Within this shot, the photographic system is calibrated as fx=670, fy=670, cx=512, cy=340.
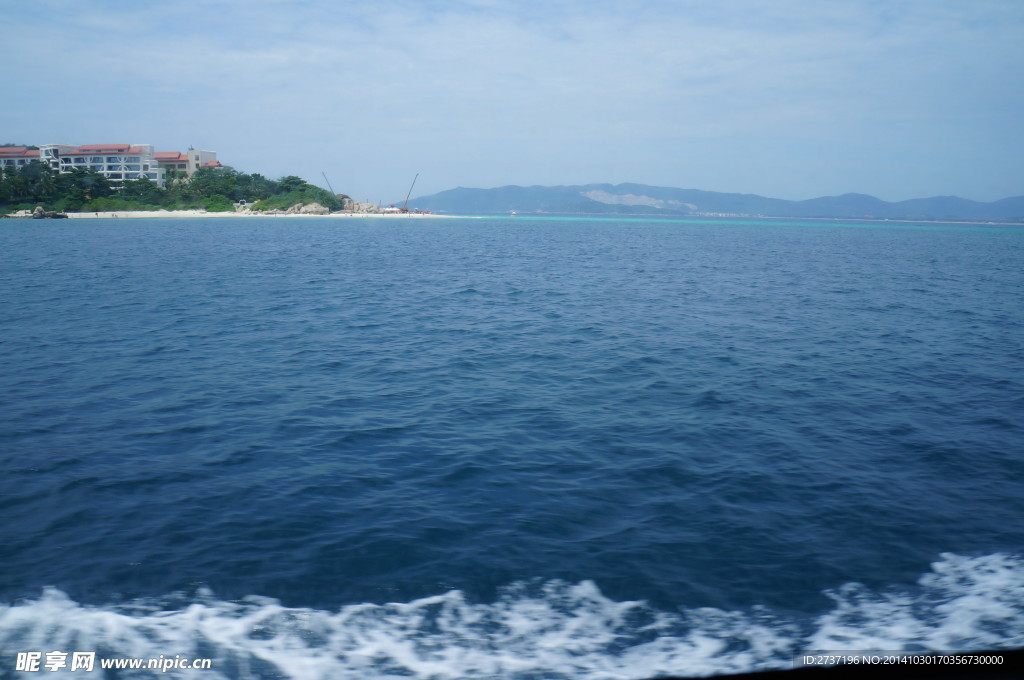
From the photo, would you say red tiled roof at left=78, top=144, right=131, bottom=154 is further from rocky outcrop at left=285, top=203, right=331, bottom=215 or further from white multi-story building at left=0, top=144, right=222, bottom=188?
rocky outcrop at left=285, top=203, right=331, bottom=215

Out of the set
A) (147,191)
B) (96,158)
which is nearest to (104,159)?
(96,158)

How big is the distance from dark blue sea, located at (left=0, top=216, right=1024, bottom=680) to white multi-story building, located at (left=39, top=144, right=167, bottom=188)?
176m

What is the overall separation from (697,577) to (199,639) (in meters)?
5.33

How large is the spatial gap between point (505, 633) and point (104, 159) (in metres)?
199

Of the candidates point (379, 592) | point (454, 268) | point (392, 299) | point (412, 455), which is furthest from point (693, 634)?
point (454, 268)

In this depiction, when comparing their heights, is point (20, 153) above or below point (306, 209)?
above

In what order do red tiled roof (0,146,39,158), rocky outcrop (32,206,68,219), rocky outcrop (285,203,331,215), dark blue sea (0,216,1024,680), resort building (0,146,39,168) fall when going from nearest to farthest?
dark blue sea (0,216,1024,680) < rocky outcrop (32,206,68,219) < rocky outcrop (285,203,331,215) < resort building (0,146,39,168) < red tiled roof (0,146,39,158)

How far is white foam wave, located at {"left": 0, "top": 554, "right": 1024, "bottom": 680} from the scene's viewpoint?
20.7 feet

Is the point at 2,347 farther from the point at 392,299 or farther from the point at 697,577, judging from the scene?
the point at 697,577

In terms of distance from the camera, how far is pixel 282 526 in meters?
8.84

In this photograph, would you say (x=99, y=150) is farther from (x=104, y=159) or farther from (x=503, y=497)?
(x=503, y=497)

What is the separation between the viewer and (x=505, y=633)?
677cm
